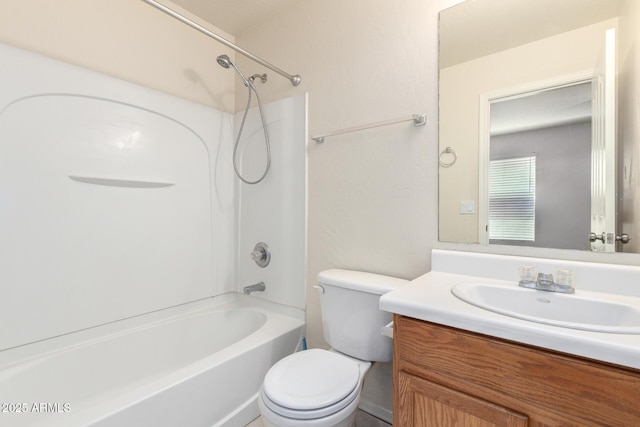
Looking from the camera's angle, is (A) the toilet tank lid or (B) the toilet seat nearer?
(B) the toilet seat

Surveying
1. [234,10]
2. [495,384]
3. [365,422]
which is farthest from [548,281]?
[234,10]

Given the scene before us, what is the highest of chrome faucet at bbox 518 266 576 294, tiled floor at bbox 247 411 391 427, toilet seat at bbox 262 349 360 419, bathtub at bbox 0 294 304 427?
chrome faucet at bbox 518 266 576 294

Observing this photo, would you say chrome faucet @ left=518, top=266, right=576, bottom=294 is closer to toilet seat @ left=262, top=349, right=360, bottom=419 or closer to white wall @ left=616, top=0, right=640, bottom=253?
white wall @ left=616, top=0, right=640, bottom=253

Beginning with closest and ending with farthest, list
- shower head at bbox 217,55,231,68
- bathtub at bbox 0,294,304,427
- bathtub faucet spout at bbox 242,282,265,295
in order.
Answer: bathtub at bbox 0,294,304,427, shower head at bbox 217,55,231,68, bathtub faucet spout at bbox 242,282,265,295

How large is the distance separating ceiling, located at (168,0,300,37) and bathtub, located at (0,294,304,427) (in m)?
1.93

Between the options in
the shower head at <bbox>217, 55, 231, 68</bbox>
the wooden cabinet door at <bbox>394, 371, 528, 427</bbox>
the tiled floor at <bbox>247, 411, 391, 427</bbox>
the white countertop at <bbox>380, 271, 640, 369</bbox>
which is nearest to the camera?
the white countertop at <bbox>380, 271, 640, 369</bbox>

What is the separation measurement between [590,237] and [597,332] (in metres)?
0.54

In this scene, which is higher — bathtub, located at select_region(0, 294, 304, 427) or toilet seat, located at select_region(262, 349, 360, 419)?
toilet seat, located at select_region(262, 349, 360, 419)

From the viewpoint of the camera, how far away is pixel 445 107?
1.29m

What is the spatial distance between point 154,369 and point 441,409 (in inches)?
61.7

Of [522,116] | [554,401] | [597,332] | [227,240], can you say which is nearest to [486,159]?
[522,116]

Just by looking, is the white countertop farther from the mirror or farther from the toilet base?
the toilet base

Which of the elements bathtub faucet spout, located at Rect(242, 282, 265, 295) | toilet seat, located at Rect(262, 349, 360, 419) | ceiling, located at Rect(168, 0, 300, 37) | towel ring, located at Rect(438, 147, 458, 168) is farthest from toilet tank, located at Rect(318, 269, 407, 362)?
ceiling, located at Rect(168, 0, 300, 37)

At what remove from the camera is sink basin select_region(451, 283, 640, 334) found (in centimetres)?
80
